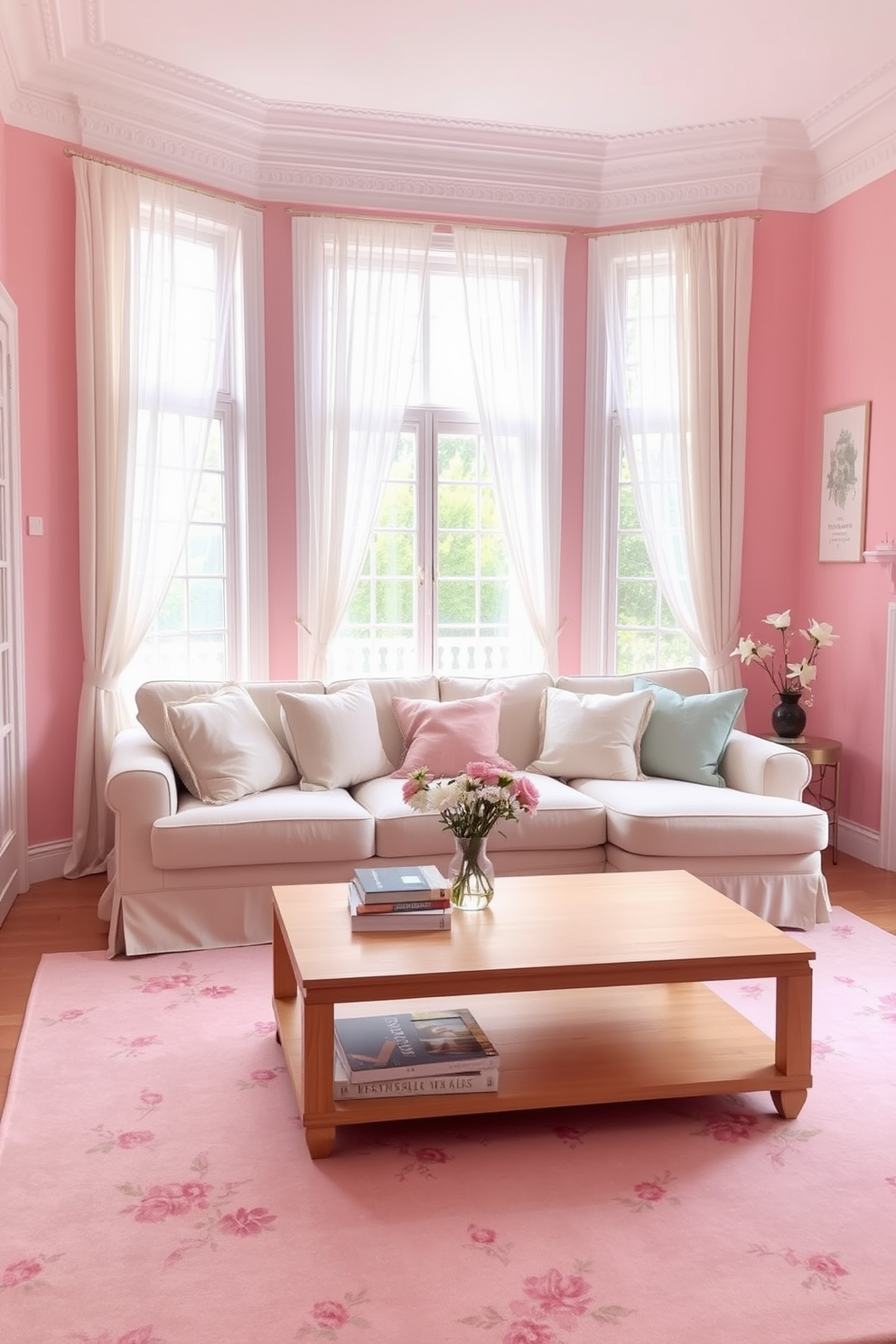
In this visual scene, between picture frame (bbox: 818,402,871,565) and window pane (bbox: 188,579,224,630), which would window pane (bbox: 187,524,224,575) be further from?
picture frame (bbox: 818,402,871,565)

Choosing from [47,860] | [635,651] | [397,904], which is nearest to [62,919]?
[47,860]

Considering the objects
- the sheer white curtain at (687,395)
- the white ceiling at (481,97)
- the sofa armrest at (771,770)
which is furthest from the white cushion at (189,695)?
the white ceiling at (481,97)

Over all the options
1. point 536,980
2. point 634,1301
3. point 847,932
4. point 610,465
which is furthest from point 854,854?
point 634,1301

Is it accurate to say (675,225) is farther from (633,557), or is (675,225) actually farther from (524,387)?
(633,557)

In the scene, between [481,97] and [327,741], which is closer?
[327,741]

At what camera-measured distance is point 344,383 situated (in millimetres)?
5324

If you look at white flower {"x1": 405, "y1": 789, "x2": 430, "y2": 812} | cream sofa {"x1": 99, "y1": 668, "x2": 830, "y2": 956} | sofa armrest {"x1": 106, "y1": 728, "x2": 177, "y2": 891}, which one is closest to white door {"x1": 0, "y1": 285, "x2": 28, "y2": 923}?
cream sofa {"x1": 99, "y1": 668, "x2": 830, "y2": 956}

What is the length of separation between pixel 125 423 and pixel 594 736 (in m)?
2.37

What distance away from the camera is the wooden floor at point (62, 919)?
3615 mm

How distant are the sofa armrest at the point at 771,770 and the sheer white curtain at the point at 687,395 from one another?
1.04 meters

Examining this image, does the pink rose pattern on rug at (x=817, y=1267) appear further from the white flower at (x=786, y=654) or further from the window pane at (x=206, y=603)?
the window pane at (x=206, y=603)

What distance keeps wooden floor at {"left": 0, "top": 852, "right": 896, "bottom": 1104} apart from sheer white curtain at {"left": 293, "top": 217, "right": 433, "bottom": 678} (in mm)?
1459

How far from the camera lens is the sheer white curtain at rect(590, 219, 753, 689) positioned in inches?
216

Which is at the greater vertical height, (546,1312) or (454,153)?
(454,153)
